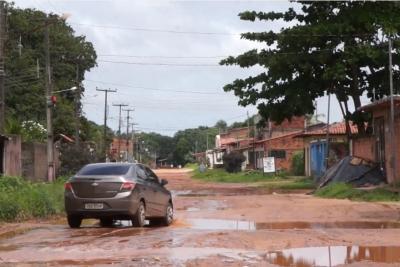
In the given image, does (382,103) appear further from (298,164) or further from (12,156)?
(298,164)

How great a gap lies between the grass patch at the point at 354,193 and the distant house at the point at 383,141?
198cm

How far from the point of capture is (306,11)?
122ft

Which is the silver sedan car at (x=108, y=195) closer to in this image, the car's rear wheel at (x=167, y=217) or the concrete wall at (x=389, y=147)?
the car's rear wheel at (x=167, y=217)

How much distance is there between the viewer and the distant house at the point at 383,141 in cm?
2848

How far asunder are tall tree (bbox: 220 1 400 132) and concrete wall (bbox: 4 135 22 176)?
521 inches

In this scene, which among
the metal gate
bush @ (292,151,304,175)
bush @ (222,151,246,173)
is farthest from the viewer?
bush @ (222,151,246,173)

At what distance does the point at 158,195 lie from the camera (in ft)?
56.9

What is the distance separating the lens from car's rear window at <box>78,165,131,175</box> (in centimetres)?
1603

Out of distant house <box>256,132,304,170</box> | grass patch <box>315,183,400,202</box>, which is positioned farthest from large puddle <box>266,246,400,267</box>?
distant house <box>256,132,304,170</box>

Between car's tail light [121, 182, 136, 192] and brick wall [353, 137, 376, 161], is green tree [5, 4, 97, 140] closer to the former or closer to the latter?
brick wall [353, 137, 376, 161]

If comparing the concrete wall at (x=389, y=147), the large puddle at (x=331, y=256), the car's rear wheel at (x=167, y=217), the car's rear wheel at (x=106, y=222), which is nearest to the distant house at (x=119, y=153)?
the concrete wall at (x=389, y=147)

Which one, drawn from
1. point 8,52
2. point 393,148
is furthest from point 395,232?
point 8,52

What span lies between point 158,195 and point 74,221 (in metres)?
2.35

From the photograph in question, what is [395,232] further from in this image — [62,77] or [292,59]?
[62,77]
